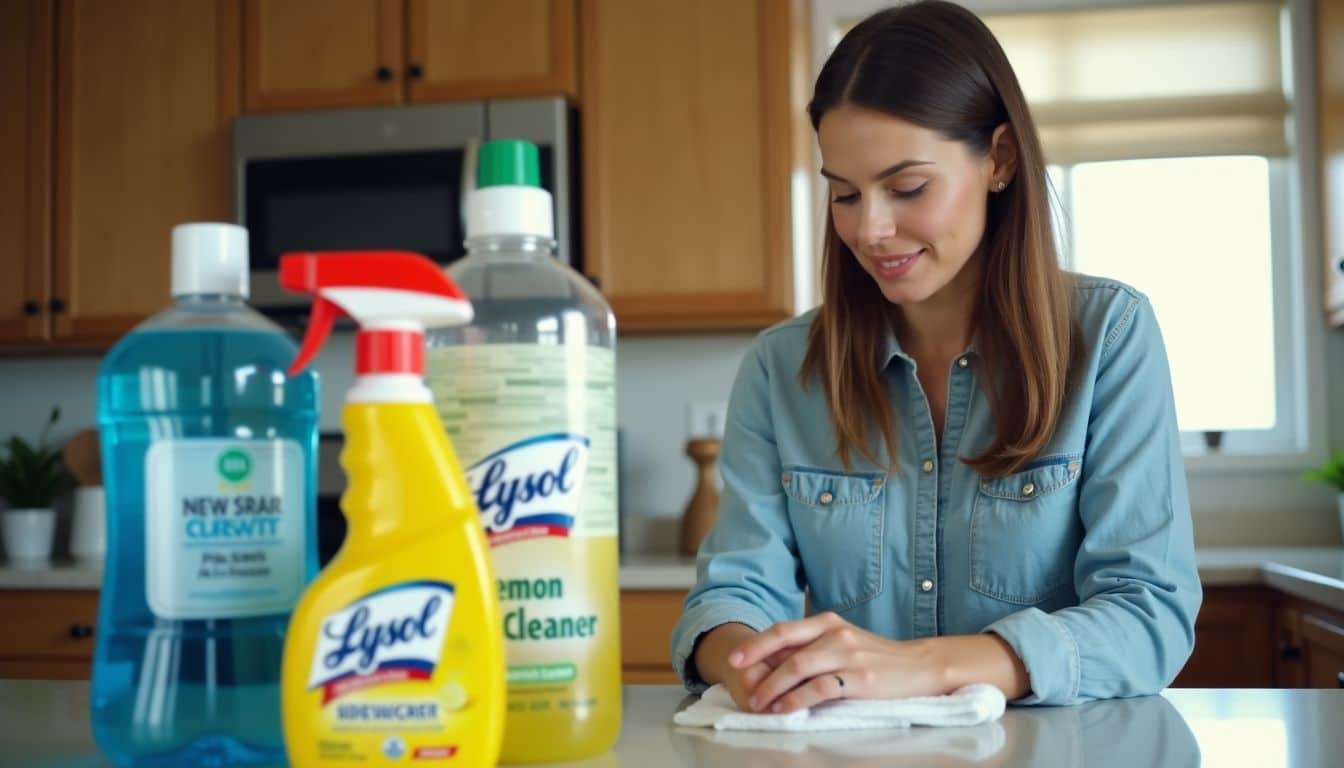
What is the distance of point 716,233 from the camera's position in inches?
110

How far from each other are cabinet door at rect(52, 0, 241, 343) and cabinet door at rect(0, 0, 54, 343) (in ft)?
0.12

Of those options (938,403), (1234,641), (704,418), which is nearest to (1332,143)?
(1234,641)

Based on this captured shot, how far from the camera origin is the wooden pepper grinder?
2852 millimetres

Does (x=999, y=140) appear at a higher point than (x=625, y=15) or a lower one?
lower

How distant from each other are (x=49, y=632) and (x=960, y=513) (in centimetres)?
221

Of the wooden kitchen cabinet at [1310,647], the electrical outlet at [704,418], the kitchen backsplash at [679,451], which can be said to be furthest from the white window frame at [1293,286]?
the wooden kitchen cabinet at [1310,647]

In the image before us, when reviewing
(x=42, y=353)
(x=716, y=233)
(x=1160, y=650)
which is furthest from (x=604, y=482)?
(x=42, y=353)

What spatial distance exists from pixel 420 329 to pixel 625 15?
7.97 feet

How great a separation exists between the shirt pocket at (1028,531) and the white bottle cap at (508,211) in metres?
0.68

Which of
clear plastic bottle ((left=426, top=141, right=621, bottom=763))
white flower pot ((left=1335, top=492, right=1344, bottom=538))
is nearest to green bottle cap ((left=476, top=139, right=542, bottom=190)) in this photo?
clear plastic bottle ((left=426, top=141, right=621, bottom=763))

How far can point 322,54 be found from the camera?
9.57ft

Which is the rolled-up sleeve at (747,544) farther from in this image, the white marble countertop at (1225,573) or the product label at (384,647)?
the white marble countertop at (1225,573)

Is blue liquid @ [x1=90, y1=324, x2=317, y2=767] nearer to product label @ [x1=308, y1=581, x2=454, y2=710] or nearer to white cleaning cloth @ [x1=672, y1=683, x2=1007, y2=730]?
product label @ [x1=308, y1=581, x2=454, y2=710]

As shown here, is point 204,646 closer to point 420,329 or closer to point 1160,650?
point 420,329
